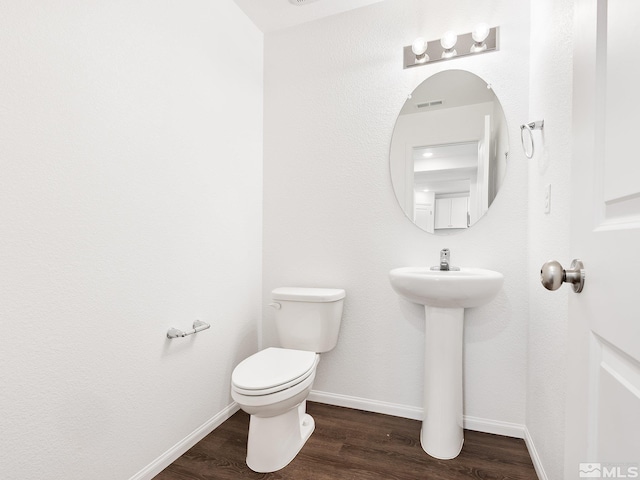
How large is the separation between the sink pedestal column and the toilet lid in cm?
60

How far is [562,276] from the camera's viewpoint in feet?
2.05

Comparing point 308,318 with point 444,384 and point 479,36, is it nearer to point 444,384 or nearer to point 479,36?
point 444,384

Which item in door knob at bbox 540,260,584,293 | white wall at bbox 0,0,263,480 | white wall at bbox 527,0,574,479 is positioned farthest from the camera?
white wall at bbox 527,0,574,479

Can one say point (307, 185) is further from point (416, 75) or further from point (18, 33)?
point (18, 33)

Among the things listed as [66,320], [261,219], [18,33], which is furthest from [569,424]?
[261,219]

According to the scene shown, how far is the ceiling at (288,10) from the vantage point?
199 centimetres

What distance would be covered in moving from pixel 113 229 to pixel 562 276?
1402mm

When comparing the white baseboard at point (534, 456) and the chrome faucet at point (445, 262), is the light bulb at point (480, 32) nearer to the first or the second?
the chrome faucet at point (445, 262)

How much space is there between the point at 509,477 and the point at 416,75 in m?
2.01

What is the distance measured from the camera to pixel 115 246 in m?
1.29

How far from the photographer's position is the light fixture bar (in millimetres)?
1762

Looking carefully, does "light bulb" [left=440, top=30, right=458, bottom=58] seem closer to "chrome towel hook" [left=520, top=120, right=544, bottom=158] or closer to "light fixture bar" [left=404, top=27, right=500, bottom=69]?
"light fixture bar" [left=404, top=27, right=500, bottom=69]

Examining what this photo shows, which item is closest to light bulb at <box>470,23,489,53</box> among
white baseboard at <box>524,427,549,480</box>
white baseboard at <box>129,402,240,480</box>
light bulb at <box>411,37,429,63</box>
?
light bulb at <box>411,37,429,63</box>

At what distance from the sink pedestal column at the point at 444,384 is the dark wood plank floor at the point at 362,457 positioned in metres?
0.08
